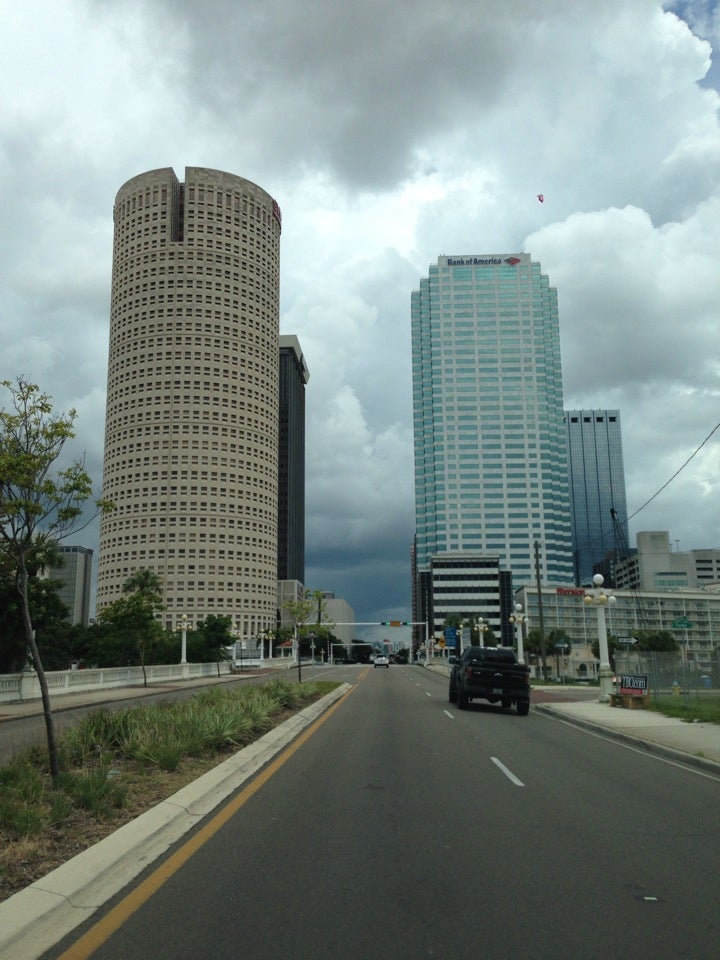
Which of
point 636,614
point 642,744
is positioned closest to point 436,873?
point 642,744

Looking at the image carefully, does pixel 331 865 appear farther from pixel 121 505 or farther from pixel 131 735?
pixel 121 505

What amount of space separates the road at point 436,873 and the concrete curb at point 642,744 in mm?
1228

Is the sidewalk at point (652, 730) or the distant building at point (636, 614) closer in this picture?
Result: the sidewalk at point (652, 730)

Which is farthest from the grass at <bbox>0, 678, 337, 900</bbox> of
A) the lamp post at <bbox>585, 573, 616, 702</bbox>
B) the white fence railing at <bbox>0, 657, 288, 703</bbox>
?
the lamp post at <bbox>585, 573, 616, 702</bbox>

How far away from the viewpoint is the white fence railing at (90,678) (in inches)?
1104

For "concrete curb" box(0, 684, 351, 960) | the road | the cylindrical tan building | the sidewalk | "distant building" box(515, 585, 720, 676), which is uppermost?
the cylindrical tan building

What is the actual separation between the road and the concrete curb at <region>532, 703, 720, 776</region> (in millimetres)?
1228

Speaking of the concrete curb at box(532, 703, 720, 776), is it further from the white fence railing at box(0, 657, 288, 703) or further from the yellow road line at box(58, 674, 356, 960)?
the white fence railing at box(0, 657, 288, 703)

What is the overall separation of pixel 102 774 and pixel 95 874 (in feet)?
10.9

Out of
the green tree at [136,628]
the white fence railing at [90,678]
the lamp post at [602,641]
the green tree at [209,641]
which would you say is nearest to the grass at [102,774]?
the white fence railing at [90,678]

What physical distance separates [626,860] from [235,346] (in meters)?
175

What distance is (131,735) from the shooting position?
12484 mm

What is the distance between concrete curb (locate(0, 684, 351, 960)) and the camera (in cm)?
506

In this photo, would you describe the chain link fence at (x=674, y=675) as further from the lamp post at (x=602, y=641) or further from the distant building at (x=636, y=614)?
the distant building at (x=636, y=614)
